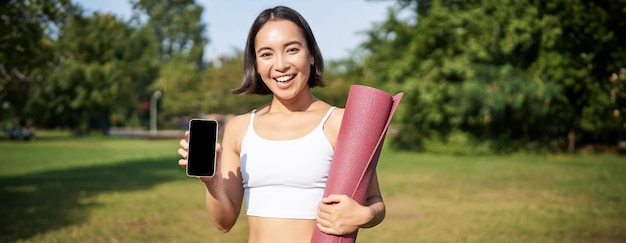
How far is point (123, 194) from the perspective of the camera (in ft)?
44.5

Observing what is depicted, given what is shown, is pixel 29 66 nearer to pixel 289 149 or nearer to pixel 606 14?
pixel 606 14

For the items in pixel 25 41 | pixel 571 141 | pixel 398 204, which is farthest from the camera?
pixel 571 141

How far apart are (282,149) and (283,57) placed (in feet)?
1.16

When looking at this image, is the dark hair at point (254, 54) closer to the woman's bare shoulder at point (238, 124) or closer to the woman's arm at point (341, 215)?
the woman's bare shoulder at point (238, 124)

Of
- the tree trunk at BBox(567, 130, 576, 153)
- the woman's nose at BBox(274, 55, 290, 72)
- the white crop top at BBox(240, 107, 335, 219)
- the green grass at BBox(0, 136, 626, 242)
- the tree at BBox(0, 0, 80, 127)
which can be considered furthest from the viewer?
the tree trunk at BBox(567, 130, 576, 153)

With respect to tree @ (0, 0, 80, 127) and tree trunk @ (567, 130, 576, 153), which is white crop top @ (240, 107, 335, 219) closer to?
tree @ (0, 0, 80, 127)

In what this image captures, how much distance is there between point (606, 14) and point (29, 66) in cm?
1018

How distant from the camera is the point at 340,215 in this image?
6.53ft

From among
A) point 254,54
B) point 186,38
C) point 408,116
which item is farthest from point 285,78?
point 186,38

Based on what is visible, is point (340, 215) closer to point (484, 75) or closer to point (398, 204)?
point (398, 204)

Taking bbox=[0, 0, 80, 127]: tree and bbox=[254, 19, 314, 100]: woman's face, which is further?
bbox=[0, 0, 80, 127]: tree

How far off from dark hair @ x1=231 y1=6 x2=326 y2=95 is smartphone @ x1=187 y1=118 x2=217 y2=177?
0.48 meters

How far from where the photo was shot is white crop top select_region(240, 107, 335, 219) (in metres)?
2.18

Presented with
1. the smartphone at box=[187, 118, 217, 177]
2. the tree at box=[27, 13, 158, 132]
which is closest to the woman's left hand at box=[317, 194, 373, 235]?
the smartphone at box=[187, 118, 217, 177]
